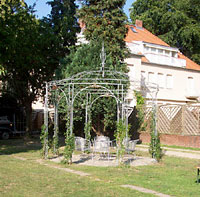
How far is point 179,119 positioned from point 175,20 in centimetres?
2397

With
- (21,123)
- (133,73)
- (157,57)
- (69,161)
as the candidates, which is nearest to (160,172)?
(69,161)

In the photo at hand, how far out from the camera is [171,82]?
37.4 meters

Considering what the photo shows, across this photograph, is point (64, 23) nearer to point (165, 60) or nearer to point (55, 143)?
point (55, 143)

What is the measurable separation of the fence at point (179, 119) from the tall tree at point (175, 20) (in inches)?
836

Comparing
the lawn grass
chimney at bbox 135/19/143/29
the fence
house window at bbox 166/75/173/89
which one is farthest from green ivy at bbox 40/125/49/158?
chimney at bbox 135/19/143/29

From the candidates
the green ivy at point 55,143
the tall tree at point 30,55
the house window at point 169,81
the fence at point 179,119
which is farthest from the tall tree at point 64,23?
the house window at point 169,81

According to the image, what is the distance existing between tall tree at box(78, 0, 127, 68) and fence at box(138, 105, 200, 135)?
14.7ft

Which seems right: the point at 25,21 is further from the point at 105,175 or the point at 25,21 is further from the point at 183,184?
the point at 183,184

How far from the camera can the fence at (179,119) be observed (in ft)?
68.0

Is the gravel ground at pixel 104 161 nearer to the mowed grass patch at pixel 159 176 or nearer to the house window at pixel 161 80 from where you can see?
the mowed grass patch at pixel 159 176

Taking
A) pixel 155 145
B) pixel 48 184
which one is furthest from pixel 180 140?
pixel 48 184

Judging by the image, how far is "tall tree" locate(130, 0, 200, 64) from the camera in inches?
1674

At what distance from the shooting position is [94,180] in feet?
31.5

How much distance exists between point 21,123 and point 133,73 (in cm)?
1102
